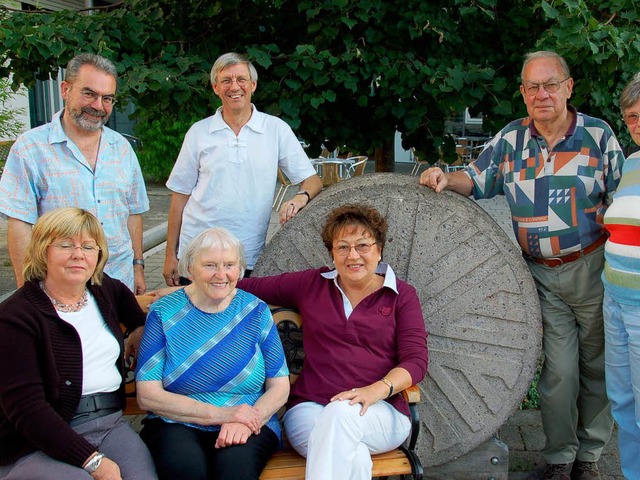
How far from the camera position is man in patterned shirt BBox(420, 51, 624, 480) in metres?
3.06

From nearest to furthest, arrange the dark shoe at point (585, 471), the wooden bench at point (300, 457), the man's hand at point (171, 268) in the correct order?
the wooden bench at point (300, 457) < the dark shoe at point (585, 471) < the man's hand at point (171, 268)

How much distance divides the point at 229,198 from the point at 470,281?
3.76ft

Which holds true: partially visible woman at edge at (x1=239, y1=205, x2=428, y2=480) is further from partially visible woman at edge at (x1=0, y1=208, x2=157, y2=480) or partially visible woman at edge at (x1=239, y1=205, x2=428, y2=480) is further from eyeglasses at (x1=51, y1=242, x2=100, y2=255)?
eyeglasses at (x1=51, y1=242, x2=100, y2=255)

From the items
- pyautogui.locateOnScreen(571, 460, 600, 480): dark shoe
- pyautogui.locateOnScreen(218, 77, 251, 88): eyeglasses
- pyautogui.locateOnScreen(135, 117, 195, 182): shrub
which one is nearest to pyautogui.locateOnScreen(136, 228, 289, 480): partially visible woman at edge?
pyautogui.locateOnScreen(218, 77, 251, 88): eyeglasses

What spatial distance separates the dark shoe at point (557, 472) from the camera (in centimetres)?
329

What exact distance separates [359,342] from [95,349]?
3.26ft

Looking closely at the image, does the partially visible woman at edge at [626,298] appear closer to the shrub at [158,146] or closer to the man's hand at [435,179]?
the man's hand at [435,179]

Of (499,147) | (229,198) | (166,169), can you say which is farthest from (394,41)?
(166,169)

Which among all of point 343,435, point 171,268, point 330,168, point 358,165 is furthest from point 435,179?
point 358,165

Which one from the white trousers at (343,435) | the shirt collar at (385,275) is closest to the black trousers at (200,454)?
the white trousers at (343,435)

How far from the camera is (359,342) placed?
9.52 ft

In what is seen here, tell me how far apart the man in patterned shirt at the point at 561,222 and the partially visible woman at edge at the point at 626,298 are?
7.5 inches

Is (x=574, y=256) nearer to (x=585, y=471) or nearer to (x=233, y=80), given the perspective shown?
(x=585, y=471)

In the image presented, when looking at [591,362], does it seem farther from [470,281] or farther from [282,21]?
[282,21]
